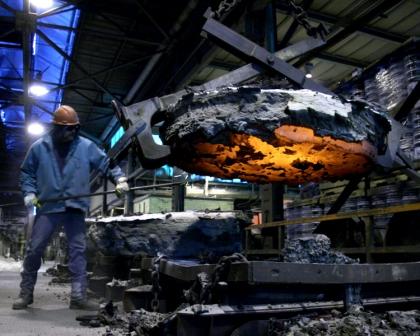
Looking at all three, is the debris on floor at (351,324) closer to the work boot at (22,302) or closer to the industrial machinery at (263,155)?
the industrial machinery at (263,155)

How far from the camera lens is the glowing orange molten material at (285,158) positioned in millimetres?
2480

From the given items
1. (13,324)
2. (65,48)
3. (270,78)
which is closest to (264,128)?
(270,78)

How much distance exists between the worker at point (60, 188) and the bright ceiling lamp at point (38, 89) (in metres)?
5.54

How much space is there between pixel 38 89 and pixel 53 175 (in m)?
5.85

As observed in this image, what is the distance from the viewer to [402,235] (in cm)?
400

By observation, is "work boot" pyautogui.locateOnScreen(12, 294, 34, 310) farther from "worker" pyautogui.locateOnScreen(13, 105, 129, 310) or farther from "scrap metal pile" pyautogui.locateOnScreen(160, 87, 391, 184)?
"scrap metal pile" pyautogui.locateOnScreen(160, 87, 391, 184)

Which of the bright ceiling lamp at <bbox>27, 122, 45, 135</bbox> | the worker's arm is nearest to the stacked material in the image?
the worker's arm

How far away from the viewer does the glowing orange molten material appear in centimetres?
248

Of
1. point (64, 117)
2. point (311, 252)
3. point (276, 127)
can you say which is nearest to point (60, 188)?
point (64, 117)

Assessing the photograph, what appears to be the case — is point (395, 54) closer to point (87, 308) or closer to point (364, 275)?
point (364, 275)

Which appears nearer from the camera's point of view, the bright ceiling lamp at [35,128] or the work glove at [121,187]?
the work glove at [121,187]

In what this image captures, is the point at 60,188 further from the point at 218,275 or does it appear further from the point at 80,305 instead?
the point at 218,275

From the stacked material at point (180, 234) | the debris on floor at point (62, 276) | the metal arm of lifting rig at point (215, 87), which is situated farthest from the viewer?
the debris on floor at point (62, 276)

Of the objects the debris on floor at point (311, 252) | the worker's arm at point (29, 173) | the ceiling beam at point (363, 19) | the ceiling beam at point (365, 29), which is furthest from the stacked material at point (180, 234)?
the ceiling beam at point (365, 29)
